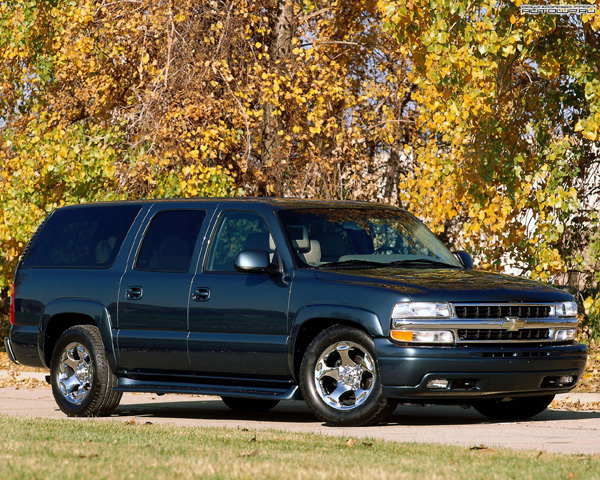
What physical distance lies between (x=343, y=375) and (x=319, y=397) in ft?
0.90

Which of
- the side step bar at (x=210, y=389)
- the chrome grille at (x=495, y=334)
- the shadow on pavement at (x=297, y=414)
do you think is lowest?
the shadow on pavement at (x=297, y=414)

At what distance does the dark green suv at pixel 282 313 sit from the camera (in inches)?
379

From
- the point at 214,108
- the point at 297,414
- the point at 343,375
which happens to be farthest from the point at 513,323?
the point at 214,108

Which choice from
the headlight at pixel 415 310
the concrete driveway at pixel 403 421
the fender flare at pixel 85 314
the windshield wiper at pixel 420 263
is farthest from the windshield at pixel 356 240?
the fender flare at pixel 85 314

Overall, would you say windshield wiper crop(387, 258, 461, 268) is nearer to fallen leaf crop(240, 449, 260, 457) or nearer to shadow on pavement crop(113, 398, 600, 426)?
shadow on pavement crop(113, 398, 600, 426)

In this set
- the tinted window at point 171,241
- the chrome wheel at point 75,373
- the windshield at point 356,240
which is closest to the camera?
the windshield at point 356,240

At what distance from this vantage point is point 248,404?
12.5m

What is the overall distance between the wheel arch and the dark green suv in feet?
0.04

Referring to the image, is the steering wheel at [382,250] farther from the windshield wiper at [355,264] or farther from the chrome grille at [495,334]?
the chrome grille at [495,334]

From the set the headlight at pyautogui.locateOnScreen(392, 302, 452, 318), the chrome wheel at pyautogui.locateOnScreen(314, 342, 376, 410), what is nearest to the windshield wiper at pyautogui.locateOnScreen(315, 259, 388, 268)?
the chrome wheel at pyautogui.locateOnScreen(314, 342, 376, 410)

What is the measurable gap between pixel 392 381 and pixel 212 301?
189cm

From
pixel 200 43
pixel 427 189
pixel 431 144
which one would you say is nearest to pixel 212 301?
pixel 427 189

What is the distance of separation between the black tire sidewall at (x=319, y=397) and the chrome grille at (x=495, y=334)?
0.75 metres

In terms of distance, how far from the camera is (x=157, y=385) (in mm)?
11039
